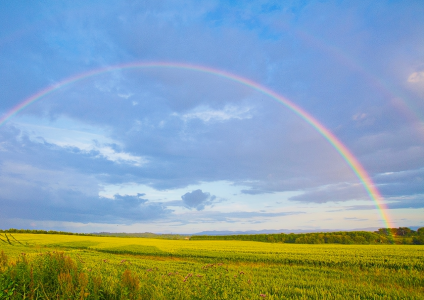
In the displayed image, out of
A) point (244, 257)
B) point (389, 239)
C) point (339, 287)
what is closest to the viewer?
point (339, 287)

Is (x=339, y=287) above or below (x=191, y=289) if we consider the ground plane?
below

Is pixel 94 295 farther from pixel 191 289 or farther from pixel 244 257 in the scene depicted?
pixel 244 257

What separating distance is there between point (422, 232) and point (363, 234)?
17.5 metres

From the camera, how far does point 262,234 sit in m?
85.8

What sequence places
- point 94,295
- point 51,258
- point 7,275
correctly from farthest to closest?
point 51,258
point 7,275
point 94,295

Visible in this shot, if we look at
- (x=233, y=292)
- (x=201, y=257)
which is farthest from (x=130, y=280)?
(x=201, y=257)

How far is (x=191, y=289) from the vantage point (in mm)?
7426

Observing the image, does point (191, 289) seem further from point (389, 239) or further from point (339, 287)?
point (389, 239)

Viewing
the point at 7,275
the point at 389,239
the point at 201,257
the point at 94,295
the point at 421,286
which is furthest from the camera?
the point at 389,239

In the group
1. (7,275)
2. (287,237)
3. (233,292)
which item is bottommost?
(287,237)

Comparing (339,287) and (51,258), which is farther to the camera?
(339,287)

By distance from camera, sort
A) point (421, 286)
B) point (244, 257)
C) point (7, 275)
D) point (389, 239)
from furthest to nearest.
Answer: point (389, 239)
point (244, 257)
point (421, 286)
point (7, 275)

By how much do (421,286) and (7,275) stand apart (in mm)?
17474

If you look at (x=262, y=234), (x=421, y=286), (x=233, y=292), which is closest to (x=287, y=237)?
(x=262, y=234)
